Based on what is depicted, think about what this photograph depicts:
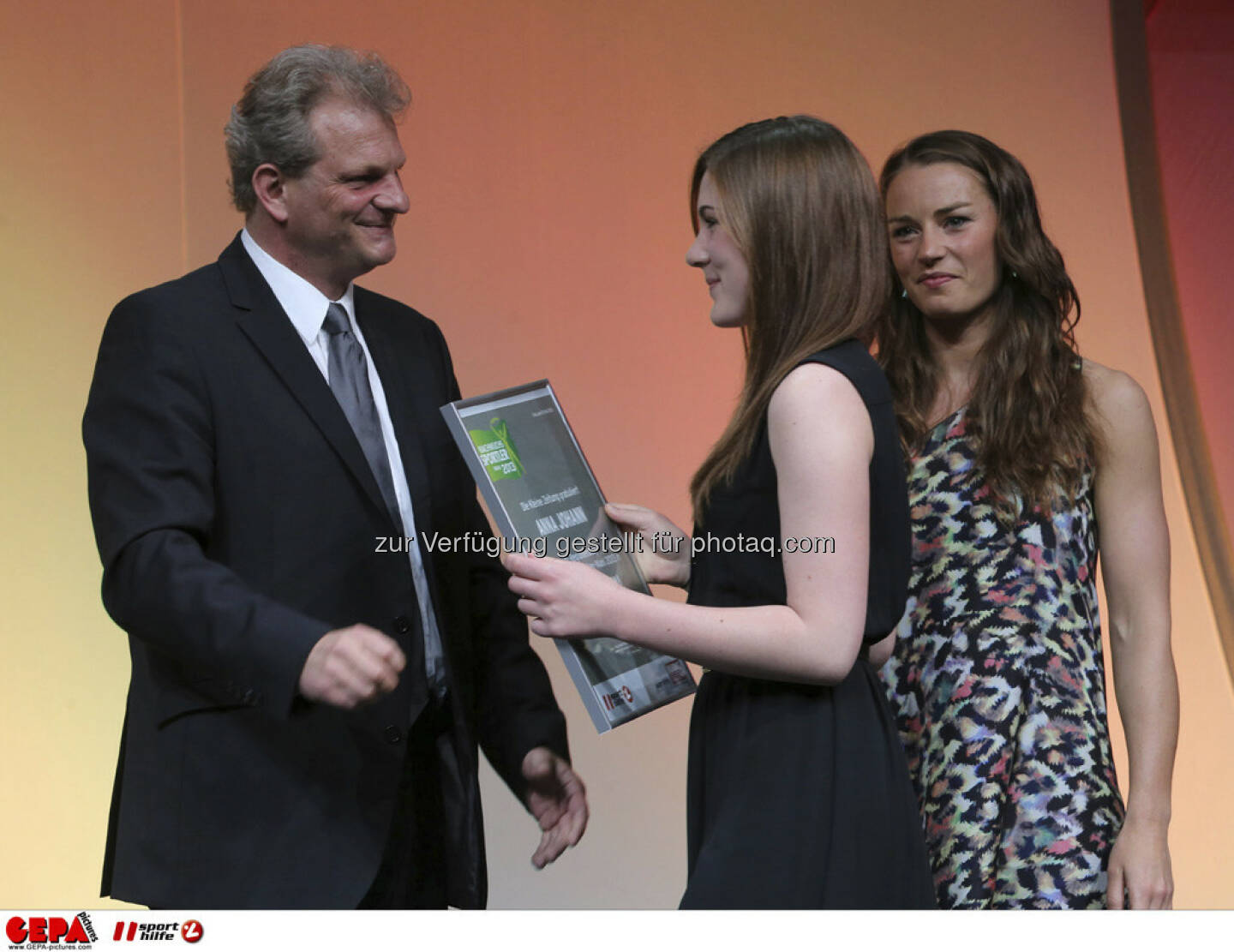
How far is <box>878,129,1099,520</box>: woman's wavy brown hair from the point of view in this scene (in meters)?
1.89

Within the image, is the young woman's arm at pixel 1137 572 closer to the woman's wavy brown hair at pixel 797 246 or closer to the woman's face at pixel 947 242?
the woman's face at pixel 947 242

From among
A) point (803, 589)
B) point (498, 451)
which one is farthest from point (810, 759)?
point (498, 451)

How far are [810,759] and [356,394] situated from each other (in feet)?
2.67

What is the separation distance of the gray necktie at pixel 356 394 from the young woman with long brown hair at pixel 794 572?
382 millimetres

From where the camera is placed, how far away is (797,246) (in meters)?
1.55

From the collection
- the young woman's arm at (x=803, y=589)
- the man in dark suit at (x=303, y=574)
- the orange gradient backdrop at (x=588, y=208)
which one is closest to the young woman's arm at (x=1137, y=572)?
the young woman's arm at (x=803, y=589)

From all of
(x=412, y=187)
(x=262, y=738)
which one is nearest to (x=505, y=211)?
(x=412, y=187)

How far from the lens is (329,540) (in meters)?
1.77

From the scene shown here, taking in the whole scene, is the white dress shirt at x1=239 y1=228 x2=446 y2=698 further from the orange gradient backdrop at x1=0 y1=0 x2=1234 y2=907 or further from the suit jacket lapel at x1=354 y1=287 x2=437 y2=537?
the orange gradient backdrop at x1=0 y1=0 x2=1234 y2=907

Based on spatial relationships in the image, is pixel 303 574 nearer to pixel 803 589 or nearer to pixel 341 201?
pixel 341 201

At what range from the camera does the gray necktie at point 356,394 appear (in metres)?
1.86
